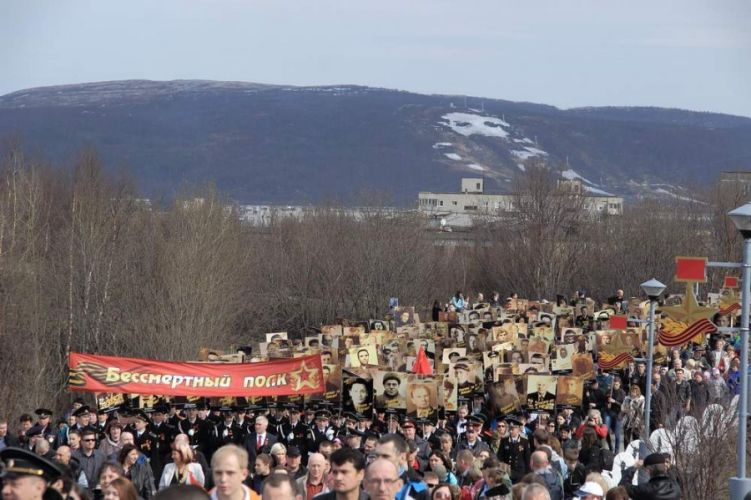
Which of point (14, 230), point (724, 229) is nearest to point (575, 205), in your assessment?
point (724, 229)

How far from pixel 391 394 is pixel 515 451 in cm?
651

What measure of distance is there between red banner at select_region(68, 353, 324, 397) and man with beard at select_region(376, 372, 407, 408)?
5.50ft

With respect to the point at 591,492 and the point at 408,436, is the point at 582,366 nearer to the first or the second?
the point at 408,436

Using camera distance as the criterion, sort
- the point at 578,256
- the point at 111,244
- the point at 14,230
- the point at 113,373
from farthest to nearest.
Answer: the point at 578,256, the point at 111,244, the point at 14,230, the point at 113,373

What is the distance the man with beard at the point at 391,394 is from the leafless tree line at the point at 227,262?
1269 cm

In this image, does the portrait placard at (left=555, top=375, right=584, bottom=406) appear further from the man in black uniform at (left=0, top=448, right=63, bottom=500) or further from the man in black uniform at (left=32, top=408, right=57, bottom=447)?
the man in black uniform at (left=0, top=448, right=63, bottom=500)

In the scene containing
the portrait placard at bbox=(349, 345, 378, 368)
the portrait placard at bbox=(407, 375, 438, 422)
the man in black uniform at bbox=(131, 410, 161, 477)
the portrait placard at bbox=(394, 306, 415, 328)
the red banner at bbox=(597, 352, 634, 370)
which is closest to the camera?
the man in black uniform at bbox=(131, 410, 161, 477)

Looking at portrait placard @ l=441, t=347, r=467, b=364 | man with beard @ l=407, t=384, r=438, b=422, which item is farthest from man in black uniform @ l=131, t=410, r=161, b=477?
portrait placard @ l=441, t=347, r=467, b=364

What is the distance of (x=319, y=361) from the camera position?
23406 millimetres

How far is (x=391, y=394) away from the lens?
80.9 feet

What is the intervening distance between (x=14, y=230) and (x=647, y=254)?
43820mm

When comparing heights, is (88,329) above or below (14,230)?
below

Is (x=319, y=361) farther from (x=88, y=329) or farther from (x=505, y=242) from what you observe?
(x=505, y=242)

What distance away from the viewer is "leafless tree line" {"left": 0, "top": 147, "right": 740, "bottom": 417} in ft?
144
